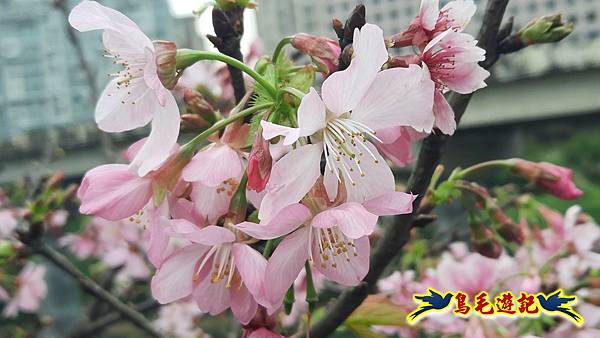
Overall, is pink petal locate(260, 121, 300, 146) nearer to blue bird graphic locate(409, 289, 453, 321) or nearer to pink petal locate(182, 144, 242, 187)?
pink petal locate(182, 144, 242, 187)

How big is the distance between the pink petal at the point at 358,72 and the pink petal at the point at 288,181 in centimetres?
5

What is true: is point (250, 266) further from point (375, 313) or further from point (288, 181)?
point (375, 313)

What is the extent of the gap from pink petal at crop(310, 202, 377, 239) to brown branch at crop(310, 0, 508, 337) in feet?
0.70

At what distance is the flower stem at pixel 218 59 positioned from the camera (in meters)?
0.58

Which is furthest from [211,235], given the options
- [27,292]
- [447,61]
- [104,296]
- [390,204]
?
[27,292]

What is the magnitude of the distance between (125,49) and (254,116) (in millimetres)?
134

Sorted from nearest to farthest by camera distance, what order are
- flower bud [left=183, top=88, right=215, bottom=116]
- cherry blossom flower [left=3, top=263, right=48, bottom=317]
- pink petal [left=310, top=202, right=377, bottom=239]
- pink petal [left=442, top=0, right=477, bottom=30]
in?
pink petal [left=310, top=202, right=377, bottom=239], pink petal [left=442, top=0, right=477, bottom=30], flower bud [left=183, top=88, right=215, bottom=116], cherry blossom flower [left=3, top=263, right=48, bottom=317]

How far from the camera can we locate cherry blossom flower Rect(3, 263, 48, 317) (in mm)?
1894

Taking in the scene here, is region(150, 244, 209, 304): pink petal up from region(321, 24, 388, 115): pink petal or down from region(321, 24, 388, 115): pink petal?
down

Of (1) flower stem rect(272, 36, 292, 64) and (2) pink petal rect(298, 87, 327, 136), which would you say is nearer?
(2) pink petal rect(298, 87, 327, 136)

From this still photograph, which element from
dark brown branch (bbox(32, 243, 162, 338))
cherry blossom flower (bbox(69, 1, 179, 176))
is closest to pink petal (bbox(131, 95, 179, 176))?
cherry blossom flower (bbox(69, 1, 179, 176))

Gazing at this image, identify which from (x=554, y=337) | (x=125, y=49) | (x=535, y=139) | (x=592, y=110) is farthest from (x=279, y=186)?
(x=535, y=139)

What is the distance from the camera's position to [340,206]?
1.73ft

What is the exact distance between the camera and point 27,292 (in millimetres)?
1919
